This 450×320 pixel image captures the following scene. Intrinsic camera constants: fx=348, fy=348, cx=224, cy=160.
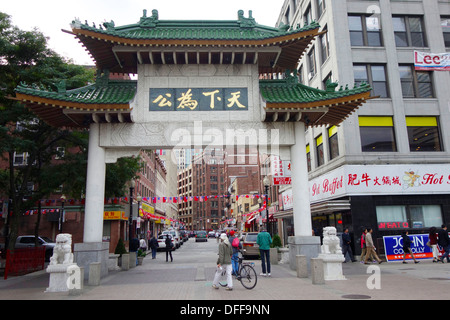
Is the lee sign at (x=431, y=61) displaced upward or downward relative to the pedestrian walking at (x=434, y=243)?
upward

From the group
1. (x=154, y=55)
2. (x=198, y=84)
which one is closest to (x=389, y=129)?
(x=198, y=84)

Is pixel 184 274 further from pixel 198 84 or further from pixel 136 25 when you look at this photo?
pixel 136 25

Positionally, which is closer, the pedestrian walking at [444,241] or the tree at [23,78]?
the tree at [23,78]

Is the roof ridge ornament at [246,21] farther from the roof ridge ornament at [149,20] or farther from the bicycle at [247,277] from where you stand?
the bicycle at [247,277]

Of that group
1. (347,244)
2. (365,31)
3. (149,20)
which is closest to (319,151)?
(365,31)

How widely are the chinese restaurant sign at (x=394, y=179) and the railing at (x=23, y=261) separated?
1765 centimetres

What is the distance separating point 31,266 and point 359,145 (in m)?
19.7

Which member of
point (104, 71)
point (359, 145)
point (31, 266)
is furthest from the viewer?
point (359, 145)

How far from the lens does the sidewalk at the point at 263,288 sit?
32.6ft

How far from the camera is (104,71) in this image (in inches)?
642

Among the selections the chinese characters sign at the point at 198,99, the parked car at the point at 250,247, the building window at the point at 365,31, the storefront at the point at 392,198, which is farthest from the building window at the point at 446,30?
the parked car at the point at 250,247

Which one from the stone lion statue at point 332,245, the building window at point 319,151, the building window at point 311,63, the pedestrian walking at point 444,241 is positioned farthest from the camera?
the building window at point 311,63

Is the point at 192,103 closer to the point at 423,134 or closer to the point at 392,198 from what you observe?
the point at 392,198

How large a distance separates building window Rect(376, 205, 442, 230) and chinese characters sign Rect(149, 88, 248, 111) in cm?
1184
